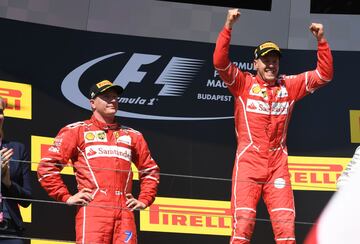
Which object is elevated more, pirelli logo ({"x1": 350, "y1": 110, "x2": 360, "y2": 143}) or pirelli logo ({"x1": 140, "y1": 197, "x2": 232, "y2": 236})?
pirelli logo ({"x1": 350, "y1": 110, "x2": 360, "y2": 143})

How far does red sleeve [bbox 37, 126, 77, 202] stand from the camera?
437cm

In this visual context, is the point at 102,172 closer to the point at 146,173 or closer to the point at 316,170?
the point at 146,173

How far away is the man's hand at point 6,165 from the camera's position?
4.21m

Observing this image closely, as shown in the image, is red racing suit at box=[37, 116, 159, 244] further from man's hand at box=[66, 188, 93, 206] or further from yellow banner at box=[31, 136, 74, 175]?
yellow banner at box=[31, 136, 74, 175]

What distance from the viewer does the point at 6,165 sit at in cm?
424

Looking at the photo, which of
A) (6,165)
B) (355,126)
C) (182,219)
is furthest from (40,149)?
(355,126)

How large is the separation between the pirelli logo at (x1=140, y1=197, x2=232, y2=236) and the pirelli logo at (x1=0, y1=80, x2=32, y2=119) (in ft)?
3.67

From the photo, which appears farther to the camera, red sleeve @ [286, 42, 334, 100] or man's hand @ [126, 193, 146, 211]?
red sleeve @ [286, 42, 334, 100]

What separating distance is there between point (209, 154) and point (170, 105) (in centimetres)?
49

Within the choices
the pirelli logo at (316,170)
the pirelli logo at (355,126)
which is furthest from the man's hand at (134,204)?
the pirelli logo at (355,126)

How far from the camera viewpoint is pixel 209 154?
256 inches

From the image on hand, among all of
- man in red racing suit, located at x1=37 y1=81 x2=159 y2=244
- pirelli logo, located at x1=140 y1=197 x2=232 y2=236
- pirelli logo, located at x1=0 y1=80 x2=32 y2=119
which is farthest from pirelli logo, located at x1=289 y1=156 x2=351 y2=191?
man in red racing suit, located at x1=37 y1=81 x2=159 y2=244

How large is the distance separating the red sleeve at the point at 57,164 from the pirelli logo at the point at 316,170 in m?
2.40

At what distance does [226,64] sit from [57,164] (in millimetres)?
1038
